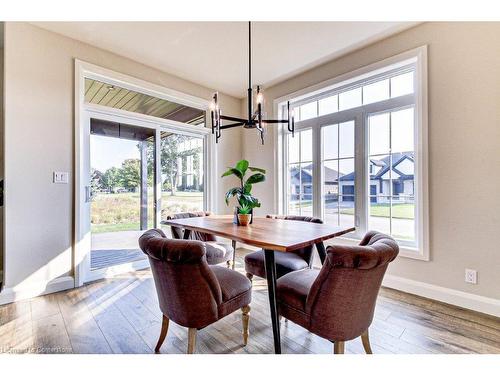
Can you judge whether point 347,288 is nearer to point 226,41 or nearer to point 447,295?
point 447,295

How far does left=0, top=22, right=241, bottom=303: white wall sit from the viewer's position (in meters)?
2.29

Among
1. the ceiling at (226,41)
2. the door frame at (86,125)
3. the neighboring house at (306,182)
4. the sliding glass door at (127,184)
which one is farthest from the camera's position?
the neighboring house at (306,182)

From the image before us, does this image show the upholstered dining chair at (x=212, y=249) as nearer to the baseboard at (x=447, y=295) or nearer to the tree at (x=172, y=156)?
the tree at (x=172, y=156)

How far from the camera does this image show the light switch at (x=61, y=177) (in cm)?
252

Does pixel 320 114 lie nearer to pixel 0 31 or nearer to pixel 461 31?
pixel 461 31

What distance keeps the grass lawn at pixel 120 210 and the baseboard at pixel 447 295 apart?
9.79 feet

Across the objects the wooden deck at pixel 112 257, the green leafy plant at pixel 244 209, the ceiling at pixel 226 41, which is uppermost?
the ceiling at pixel 226 41

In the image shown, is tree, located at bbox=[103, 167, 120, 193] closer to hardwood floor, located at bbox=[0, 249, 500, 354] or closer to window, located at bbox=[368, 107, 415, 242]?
hardwood floor, located at bbox=[0, 249, 500, 354]

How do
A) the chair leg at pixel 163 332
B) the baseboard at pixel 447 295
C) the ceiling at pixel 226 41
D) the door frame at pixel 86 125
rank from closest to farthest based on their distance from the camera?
the chair leg at pixel 163 332 < the baseboard at pixel 447 295 < the ceiling at pixel 226 41 < the door frame at pixel 86 125

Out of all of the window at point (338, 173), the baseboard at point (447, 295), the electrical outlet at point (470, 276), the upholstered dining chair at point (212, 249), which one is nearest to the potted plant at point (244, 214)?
the upholstered dining chair at point (212, 249)

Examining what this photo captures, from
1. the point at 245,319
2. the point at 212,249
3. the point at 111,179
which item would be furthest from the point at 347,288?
the point at 111,179

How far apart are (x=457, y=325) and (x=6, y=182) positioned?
4.09 meters

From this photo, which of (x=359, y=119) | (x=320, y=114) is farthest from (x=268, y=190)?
(x=359, y=119)

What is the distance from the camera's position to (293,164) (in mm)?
3727
